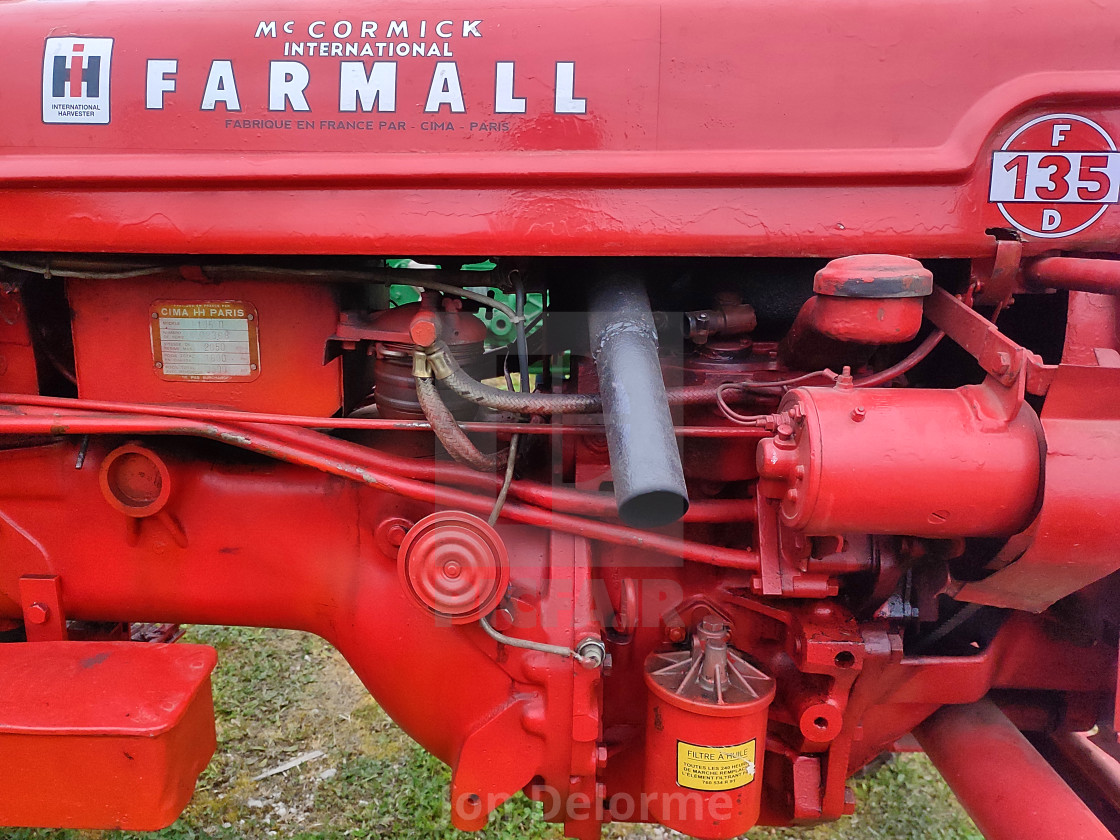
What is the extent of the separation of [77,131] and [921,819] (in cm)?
261

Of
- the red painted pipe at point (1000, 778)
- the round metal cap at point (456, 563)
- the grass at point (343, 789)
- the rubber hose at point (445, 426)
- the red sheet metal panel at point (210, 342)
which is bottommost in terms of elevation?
the grass at point (343, 789)

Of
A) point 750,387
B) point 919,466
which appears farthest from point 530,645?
point 919,466

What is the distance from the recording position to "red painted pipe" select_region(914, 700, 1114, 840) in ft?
4.43

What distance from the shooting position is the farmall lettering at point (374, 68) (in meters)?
1.32

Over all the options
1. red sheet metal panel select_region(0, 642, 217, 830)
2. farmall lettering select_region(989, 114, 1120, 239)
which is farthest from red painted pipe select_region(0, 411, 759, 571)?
farmall lettering select_region(989, 114, 1120, 239)

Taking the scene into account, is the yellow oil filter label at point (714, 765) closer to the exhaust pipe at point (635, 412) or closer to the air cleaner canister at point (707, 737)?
the air cleaner canister at point (707, 737)

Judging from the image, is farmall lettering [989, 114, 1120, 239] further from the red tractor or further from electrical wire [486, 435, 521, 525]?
electrical wire [486, 435, 521, 525]

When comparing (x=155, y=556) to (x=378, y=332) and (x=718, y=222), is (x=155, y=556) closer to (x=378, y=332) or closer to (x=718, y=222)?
(x=378, y=332)

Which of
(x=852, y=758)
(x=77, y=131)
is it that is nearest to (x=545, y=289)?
(x=77, y=131)

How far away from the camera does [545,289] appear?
154 cm

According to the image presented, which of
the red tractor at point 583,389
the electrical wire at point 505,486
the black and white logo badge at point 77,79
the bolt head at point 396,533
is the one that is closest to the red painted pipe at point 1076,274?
the red tractor at point 583,389

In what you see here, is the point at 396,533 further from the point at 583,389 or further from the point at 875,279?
the point at 875,279

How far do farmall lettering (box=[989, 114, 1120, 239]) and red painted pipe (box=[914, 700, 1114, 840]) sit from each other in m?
0.96

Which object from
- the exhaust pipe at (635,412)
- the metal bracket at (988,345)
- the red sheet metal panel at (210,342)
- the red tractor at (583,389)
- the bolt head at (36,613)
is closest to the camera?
the exhaust pipe at (635,412)
